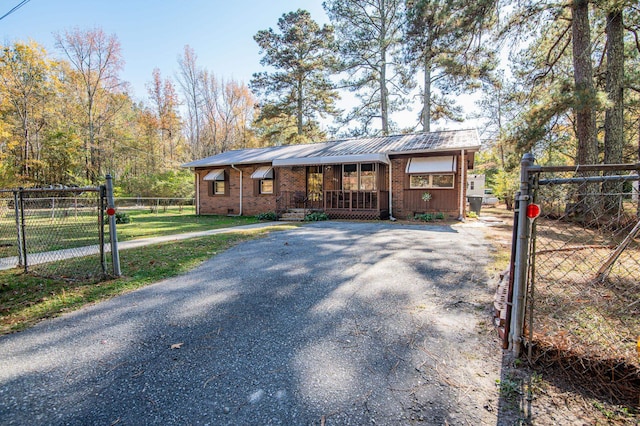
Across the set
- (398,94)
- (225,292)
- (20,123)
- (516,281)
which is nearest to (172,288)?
(225,292)

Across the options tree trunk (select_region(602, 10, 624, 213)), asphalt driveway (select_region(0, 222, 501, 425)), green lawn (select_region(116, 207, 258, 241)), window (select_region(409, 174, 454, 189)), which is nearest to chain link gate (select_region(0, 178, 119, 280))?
green lawn (select_region(116, 207, 258, 241))

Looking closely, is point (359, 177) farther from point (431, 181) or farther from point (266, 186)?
point (266, 186)

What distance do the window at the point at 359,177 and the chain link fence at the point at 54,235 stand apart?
9.89 m

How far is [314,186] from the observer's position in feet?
50.7

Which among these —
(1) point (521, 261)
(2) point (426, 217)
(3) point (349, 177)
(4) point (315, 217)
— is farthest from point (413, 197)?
(1) point (521, 261)

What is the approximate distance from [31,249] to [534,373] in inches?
370

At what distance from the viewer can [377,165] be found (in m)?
12.7

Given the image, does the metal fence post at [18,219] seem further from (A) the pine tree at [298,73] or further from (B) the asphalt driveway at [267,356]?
(A) the pine tree at [298,73]

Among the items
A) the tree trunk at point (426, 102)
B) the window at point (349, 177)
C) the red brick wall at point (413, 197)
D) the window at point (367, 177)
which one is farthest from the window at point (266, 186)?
the tree trunk at point (426, 102)

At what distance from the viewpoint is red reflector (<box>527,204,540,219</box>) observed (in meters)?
2.16

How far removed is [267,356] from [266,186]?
1393cm

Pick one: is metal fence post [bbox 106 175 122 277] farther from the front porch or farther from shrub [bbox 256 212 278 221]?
the front porch

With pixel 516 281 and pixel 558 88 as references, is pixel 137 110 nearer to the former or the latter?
pixel 558 88

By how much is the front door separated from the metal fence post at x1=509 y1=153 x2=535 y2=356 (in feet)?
42.4
